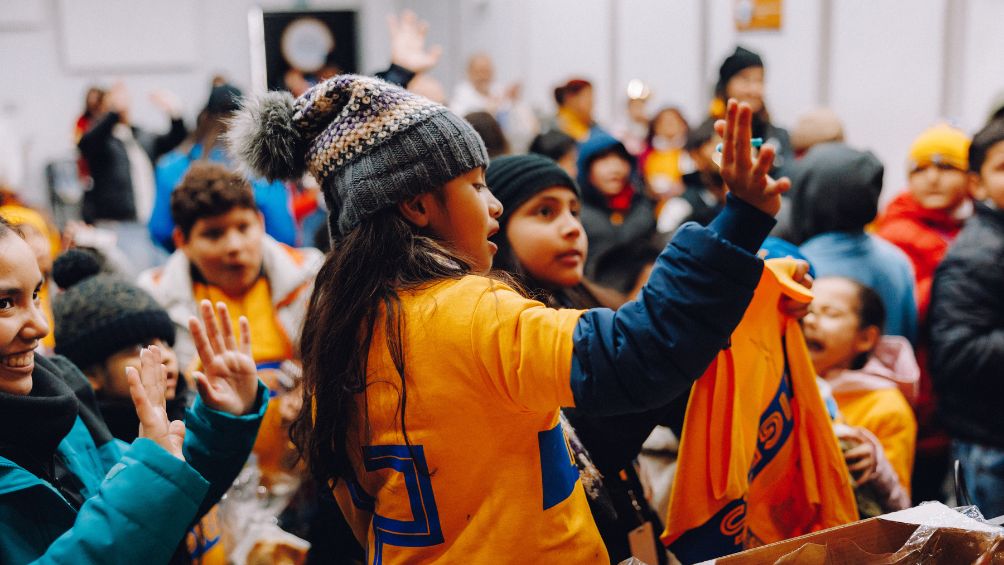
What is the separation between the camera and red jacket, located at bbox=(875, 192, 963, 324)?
3.40 meters

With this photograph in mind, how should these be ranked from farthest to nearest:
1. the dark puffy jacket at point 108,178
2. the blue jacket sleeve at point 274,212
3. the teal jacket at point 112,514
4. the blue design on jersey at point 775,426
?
the dark puffy jacket at point 108,178 < the blue jacket sleeve at point 274,212 < the blue design on jersey at point 775,426 < the teal jacket at point 112,514

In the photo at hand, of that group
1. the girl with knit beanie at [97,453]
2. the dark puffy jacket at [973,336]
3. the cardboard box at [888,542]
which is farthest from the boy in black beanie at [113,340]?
the dark puffy jacket at [973,336]

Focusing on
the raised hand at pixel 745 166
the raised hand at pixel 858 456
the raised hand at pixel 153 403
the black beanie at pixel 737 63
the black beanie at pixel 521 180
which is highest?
the black beanie at pixel 737 63

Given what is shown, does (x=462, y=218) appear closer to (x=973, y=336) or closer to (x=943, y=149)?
(x=973, y=336)

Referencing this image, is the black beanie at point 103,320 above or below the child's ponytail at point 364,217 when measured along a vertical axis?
below

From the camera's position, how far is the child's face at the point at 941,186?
3438mm

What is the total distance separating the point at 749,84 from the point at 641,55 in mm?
4688

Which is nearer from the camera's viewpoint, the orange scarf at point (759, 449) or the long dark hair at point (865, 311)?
the orange scarf at point (759, 449)

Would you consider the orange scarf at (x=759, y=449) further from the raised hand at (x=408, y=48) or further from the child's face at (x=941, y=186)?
the child's face at (x=941, y=186)

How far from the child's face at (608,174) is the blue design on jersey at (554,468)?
3.11 m

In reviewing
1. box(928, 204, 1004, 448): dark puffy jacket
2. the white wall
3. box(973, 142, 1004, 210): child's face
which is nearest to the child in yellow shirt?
box(928, 204, 1004, 448): dark puffy jacket

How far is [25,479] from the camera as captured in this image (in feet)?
4.18

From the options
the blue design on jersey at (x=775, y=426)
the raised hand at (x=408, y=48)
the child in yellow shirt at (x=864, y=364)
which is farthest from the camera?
the raised hand at (x=408, y=48)

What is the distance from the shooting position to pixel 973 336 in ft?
8.33
